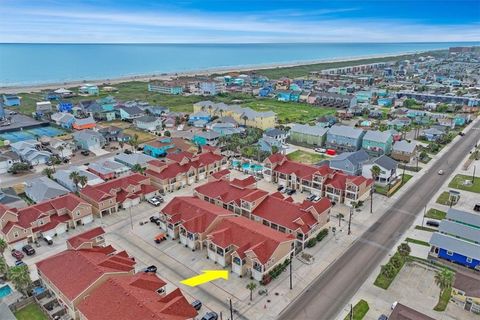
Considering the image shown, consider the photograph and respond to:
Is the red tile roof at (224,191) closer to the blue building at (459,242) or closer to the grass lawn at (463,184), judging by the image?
the blue building at (459,242)

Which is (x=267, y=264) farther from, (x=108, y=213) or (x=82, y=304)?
(x=108, y=213)

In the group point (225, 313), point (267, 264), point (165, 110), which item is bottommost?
point (225, 313)

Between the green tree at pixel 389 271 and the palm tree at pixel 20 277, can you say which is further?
the green tree at pixel 389 271

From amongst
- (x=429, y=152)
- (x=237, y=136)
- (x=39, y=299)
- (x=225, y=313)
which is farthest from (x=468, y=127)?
(x=39, y=299)

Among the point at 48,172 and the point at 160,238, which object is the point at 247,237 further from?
the point at 48,172

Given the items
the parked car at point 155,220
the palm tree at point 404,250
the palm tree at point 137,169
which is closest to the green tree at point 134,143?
the palm tree at point 137,169

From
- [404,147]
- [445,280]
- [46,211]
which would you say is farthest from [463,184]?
[46,211]
